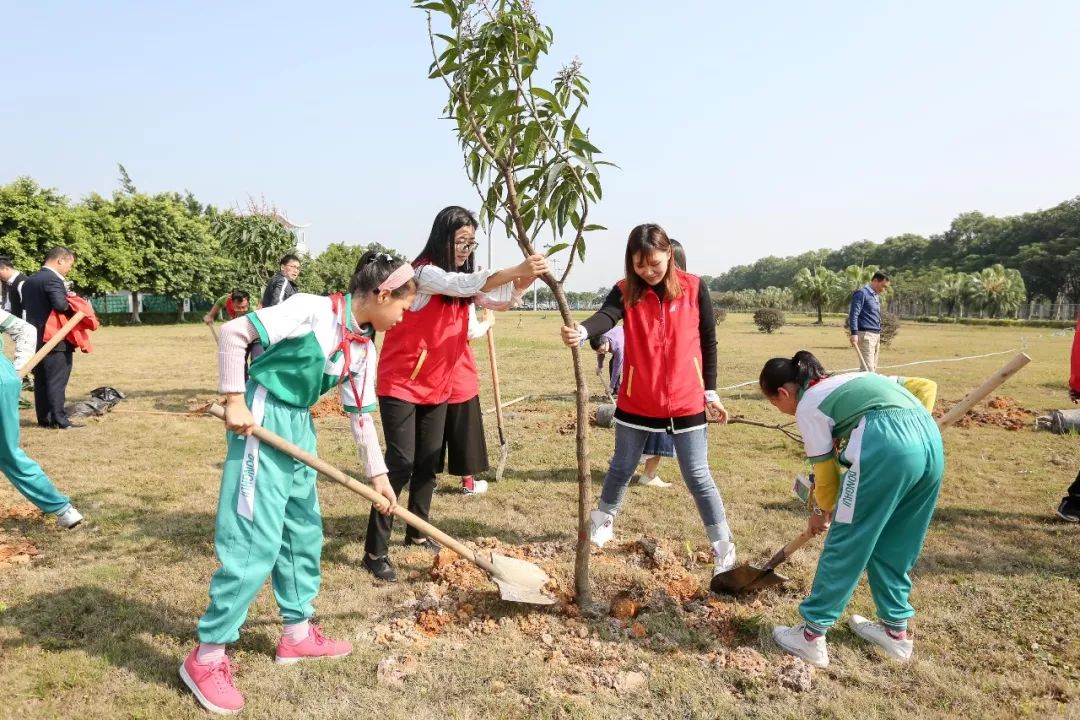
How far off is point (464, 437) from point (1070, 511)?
4880 millimetres

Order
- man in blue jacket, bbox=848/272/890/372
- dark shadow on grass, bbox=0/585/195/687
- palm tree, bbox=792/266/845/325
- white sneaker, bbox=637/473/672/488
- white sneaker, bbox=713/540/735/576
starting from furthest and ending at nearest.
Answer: palm tree, bbox=792/266/845/325 → man in blue jacket, bbox=848/272/890/372 → white sneaker, bbox=637/473/672/488 → white sneaker, bbox=713/540/735/576 → dark shadow on grass, bbox=0/585/195/687

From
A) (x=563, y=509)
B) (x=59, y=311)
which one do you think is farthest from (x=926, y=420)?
(x=59, y=311)

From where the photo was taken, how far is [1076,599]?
12.5 feet

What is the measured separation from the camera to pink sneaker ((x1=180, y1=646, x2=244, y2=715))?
2773mm

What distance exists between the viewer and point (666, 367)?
12.7 ft

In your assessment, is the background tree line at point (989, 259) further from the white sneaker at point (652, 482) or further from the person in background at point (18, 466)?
the person in background at point (18, 466)

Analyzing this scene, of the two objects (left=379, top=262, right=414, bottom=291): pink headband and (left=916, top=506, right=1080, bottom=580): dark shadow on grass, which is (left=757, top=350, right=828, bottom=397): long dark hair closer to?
(left=379, top=262, right=414, bottom=291): pink headband

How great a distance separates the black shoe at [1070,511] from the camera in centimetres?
515

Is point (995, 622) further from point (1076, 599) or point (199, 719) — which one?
point (199, 719)

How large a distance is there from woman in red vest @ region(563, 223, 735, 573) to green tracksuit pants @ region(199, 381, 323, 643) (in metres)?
1.73

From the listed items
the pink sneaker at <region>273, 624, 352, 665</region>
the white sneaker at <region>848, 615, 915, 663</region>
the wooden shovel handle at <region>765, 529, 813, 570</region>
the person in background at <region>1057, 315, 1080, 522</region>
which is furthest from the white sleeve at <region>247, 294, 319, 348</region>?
the person in background at <region>1057, 315, 1080, 522</region>

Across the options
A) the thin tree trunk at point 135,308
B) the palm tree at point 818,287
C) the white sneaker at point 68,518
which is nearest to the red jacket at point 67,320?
the white sneaker at point 68,518

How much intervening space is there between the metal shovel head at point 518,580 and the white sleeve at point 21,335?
177 inches

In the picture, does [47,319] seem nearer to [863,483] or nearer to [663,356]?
[663,356]
